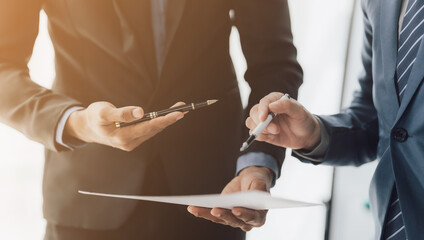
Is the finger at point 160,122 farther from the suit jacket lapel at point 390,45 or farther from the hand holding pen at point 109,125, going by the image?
the suit jacket lapel at point 390,45

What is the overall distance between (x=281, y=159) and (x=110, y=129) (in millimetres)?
383

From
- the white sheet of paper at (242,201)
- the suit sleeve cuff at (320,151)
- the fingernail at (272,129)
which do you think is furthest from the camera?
the suit sleeve cuff at (320,151)

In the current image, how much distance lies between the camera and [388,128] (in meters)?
0.70

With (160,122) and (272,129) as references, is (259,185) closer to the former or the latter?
(272,129)

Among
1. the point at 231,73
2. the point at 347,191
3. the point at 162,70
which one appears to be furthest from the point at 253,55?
the point at 347,191

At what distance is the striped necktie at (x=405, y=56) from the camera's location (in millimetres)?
652

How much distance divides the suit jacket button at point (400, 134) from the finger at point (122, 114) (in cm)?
44

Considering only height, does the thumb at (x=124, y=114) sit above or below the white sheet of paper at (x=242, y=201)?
above

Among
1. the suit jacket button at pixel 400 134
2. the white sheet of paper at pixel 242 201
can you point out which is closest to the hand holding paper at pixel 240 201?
the white sheet of paper at pixel 242 201

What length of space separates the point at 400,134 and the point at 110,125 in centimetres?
50

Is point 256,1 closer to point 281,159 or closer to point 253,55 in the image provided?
point 253,55

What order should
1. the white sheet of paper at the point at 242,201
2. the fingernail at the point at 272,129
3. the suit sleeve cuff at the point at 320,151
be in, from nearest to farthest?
the white sheet of paper at the point at 242,201 → the fingernail at the point at 272,129 → the suit sleeve cuff at the point at 320,151

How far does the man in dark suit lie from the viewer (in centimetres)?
60

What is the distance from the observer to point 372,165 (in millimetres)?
1226
